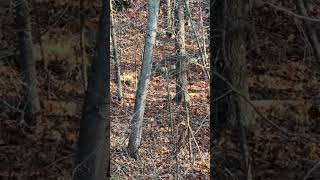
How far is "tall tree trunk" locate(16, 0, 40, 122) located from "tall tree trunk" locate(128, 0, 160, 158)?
387 centimetres

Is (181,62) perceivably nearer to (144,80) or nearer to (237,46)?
(144,80)

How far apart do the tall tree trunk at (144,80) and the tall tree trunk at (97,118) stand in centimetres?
379

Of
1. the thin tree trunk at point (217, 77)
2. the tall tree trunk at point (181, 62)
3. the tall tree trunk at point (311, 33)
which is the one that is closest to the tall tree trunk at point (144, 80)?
the tall tree trunk at point (181, 62)

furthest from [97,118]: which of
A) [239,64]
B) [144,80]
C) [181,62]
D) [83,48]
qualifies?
[144,80]

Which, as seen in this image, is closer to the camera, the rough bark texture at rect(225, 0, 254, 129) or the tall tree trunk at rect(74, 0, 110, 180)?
the rough bark texture at rect(225, 0, 254, 129)

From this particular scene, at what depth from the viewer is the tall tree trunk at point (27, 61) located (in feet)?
10.6

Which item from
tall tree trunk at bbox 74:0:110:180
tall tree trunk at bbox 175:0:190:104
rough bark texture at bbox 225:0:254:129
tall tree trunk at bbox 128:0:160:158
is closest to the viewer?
rough bark texture at bbox 225:0:254:129

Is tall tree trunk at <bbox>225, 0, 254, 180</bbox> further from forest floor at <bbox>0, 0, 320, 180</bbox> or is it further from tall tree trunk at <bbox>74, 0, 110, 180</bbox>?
tall tree trunk at <bbox>74, 0, 110, 180</bbox>

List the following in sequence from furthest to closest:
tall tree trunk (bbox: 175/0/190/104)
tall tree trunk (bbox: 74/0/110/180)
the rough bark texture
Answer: tall tree trunk (bbox: 175/0/190/104) < tall tree trunk (bbox: 74/0/110/180) < the rough bark texture

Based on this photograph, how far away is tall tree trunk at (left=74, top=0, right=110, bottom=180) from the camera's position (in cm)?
326

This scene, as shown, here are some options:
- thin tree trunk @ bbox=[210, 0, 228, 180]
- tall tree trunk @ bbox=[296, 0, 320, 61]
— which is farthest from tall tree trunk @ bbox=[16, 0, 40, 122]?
tall tree trunk @ bbox=[296, 0, 320, 61]

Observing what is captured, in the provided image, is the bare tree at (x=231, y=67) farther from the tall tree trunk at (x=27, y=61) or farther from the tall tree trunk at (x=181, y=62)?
the tall tree trunk at (x=181, y=62)

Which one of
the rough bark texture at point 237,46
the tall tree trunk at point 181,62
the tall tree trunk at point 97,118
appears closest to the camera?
→ the rough bark texture at point 237,46

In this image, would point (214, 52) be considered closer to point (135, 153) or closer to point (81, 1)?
point (81, 1)
